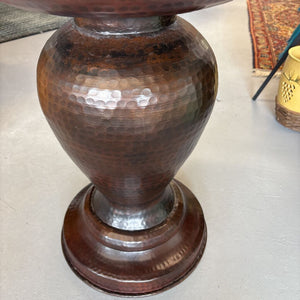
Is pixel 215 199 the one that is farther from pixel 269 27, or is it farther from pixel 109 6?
pixel 269 27

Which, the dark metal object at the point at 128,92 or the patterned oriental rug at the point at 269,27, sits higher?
the dark metal object at the point at 128,92

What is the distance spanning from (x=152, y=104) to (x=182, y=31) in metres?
0.17

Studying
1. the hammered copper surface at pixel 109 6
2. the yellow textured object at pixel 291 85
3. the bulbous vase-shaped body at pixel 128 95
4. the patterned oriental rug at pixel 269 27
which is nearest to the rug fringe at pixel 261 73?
the patterned oriental rug at pixel 269 27

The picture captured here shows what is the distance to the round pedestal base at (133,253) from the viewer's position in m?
0.87

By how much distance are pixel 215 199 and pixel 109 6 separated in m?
0.84

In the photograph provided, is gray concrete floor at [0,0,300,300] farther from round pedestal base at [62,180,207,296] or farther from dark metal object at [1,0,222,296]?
dark metal object at [1,0,222,296]

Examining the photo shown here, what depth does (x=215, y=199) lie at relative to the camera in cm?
114

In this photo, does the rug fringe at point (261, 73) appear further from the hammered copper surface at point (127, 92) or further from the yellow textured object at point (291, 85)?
the hammered copper surface at point (127, 92)

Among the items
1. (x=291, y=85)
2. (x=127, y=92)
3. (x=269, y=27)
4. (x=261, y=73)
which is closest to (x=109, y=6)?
(x=127, y=92)

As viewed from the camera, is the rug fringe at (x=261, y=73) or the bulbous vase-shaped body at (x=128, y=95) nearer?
the bulbous vase-shaped body at (x=128, y=95)

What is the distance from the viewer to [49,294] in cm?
88

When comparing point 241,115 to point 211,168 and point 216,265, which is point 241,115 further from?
point 216,265

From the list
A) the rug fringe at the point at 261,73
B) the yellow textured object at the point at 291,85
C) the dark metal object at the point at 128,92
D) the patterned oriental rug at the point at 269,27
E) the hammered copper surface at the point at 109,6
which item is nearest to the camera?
the hammered copper surface at the point at 109,6

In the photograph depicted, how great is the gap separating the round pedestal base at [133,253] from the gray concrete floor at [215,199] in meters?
0.03
